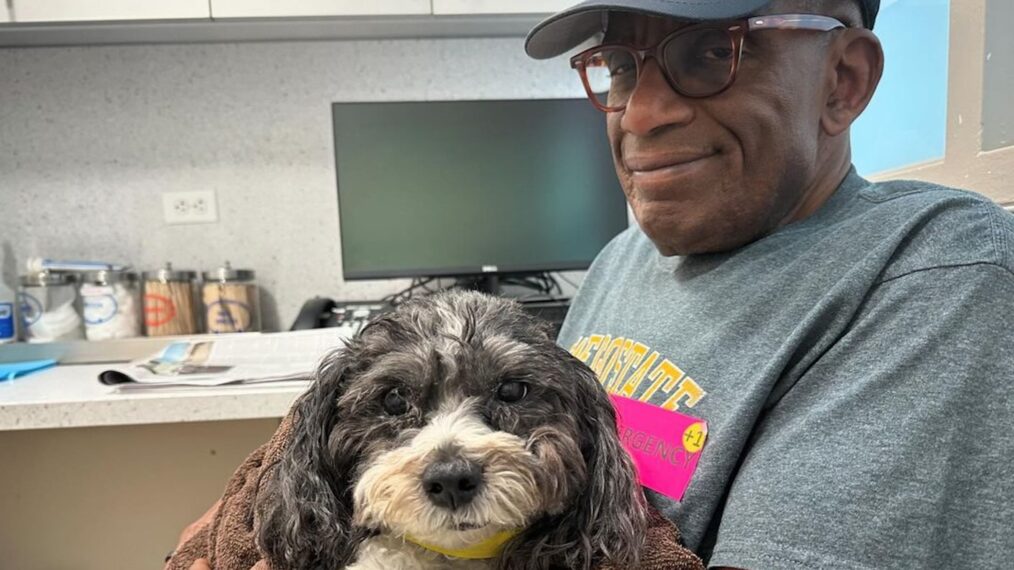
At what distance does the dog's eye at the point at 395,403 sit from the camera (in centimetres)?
77

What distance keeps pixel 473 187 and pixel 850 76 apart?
1404 mm

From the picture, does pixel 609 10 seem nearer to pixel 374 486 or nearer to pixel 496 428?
pixel 496 428

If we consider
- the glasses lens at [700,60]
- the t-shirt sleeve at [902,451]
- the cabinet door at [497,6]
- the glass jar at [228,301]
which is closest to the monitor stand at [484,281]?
the glass jar at [228,301]

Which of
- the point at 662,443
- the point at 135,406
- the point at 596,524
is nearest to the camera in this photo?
the point at 596,524

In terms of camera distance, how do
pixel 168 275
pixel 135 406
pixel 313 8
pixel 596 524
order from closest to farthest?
pixel 596 524, pixel 135 406, pixel 313 8, pixel 168 275

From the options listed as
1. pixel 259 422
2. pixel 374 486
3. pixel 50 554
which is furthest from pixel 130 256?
pixel 374 486

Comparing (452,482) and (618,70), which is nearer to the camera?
(452,482)

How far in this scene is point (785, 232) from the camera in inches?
37.3

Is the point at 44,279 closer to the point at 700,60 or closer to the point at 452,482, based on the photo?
the point at 452,482

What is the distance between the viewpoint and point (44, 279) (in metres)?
2.12

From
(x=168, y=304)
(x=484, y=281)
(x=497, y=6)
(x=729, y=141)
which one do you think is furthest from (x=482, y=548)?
(x=168, y=304)

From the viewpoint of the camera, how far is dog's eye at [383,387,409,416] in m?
0.77

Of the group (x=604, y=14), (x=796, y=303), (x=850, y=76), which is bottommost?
(x=796, y=303)

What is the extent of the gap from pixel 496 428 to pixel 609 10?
0.68 meters
